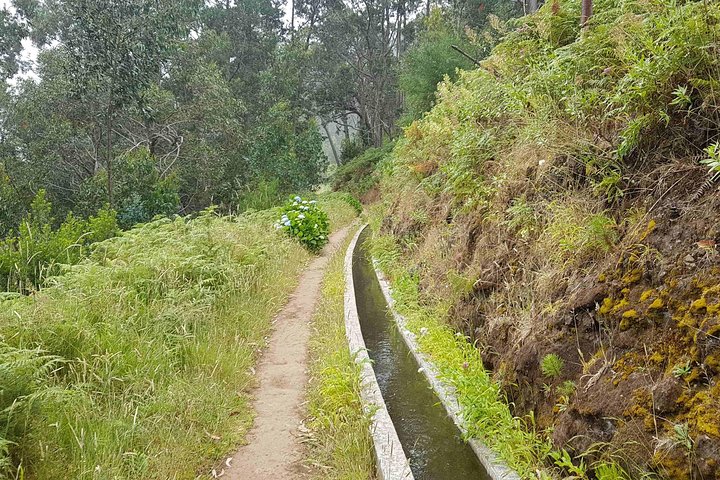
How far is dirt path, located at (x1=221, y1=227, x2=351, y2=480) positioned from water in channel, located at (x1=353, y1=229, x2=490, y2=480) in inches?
34.2

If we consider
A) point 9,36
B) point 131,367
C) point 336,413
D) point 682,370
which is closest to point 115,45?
point 131,367

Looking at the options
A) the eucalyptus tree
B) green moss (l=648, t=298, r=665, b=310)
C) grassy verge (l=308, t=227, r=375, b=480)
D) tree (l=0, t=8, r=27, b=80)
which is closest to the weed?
green moss (l=648, t=298, r=665, b=310)

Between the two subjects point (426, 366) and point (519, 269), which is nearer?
point (519, 269)

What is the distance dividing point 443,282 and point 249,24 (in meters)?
29.4

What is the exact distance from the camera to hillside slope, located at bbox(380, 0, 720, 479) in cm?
275

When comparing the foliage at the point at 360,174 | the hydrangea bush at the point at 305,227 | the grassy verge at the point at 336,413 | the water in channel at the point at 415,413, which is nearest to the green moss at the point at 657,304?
the water in channel at the point at 415,413

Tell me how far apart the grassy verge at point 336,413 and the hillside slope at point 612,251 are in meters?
1.30

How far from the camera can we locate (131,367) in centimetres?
443

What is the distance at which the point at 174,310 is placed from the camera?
18.5 ft

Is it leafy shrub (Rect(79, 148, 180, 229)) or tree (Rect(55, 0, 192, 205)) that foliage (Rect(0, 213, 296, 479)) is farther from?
leafy shrub (Rect(79, 148, 180, 229))

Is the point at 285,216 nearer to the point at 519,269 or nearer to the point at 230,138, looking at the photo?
the point at 519,269

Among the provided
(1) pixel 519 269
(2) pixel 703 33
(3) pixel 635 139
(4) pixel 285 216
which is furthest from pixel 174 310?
(4) pixel 285 216

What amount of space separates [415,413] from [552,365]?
4.88ft

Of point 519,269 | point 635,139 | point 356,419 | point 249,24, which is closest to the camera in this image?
point 635,139
